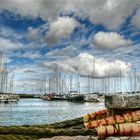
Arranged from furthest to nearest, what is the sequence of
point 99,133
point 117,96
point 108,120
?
point 117,96 < point 108,120 < point 99,133

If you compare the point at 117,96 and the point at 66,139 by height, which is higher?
the point at 117,96

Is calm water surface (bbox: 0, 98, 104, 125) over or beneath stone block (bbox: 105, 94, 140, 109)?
beneath

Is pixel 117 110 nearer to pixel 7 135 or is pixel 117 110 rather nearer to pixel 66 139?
pixel 66 139

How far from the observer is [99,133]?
17.3ft

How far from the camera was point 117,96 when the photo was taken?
628 cm

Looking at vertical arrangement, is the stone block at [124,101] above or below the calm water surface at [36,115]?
above

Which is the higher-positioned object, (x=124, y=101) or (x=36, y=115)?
(x=124, y=101)

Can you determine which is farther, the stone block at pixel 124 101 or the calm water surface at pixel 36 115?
the calm water surface at pixel 36 115

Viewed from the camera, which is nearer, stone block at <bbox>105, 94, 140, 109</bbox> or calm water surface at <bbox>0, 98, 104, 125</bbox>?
stone block at <bbox>105, 94, 140, 109</bbox>

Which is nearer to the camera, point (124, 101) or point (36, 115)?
point (124, 101)

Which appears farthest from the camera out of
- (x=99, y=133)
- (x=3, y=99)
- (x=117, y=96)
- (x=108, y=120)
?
(x=3, y=99)

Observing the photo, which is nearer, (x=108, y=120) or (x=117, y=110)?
(x=108, y=120)

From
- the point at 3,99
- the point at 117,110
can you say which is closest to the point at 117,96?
the point at 117,110

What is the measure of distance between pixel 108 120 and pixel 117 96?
0.56 metres
